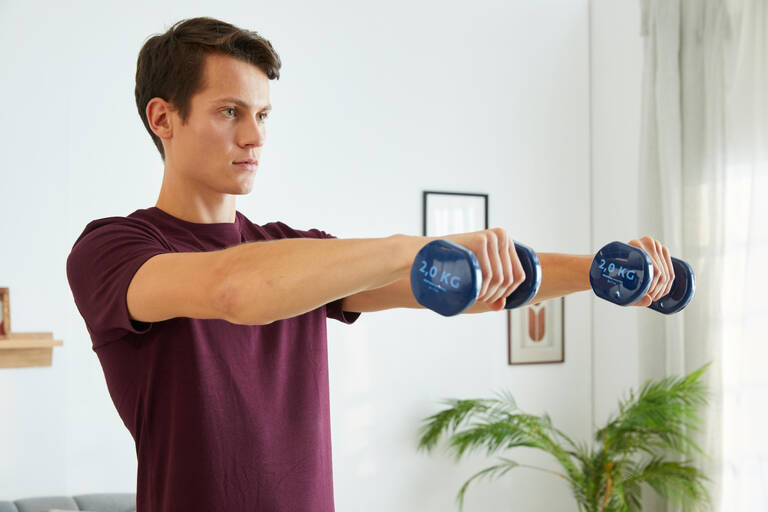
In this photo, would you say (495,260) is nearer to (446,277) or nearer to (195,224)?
(446,277)

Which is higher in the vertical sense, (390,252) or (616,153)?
(616,153)

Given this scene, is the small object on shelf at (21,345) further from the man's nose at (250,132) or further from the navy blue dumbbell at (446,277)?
Answer: the navy blue dumbbell at (446,277)

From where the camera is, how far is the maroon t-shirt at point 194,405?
1.10 meters

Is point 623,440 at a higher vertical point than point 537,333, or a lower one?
lower

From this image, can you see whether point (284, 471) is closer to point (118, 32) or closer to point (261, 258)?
point (261, 258)

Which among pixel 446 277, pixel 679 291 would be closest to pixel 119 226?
pixel 446 277

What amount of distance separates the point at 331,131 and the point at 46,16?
134 centimetres

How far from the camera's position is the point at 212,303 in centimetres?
88

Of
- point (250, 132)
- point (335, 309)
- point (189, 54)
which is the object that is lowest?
point (335, 309)

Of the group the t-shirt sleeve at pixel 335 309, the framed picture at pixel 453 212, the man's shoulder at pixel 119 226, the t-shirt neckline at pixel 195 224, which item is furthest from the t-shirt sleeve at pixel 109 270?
the framed picture at pixel 453 212

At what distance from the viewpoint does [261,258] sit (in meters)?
0.87

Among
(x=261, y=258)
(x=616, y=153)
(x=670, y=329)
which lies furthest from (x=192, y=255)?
(x=616, y=153)

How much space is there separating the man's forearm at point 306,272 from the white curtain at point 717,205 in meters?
3.00

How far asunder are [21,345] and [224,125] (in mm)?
2290
